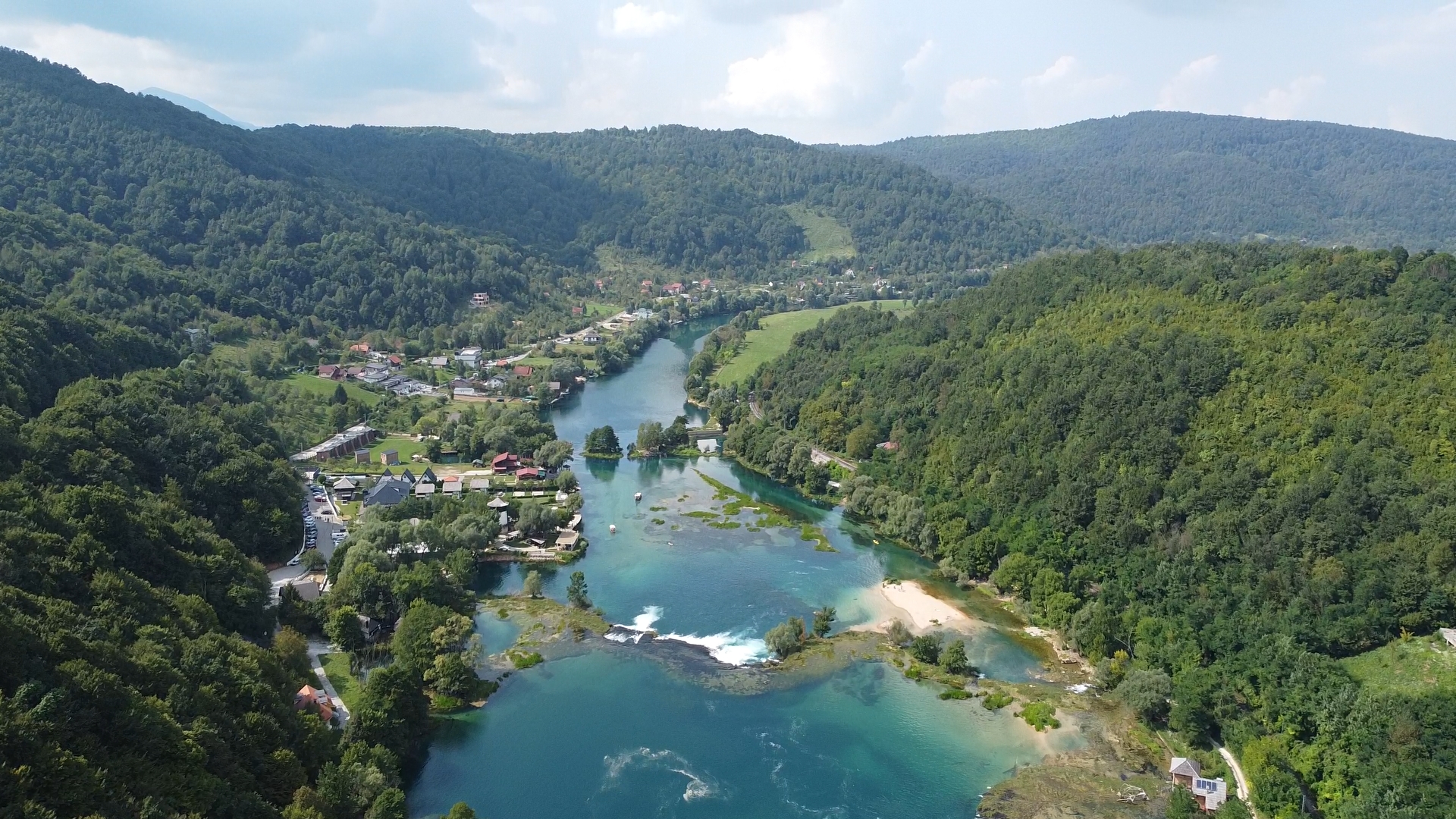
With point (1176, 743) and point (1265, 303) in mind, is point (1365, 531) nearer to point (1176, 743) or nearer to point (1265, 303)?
point (1176, 743)

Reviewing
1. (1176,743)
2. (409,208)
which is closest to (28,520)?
(1176,743)

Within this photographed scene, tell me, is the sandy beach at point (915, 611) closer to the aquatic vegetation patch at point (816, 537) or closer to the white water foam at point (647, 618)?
the aquatic vegetation patch at point (816, 537)

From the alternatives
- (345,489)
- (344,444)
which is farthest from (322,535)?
(344,444)

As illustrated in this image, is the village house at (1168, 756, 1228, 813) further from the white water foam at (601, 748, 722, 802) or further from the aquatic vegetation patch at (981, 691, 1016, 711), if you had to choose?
the white water foam at (601, 748, 722, 802)

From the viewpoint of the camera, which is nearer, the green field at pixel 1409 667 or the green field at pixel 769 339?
the green field at pixel 1409 667

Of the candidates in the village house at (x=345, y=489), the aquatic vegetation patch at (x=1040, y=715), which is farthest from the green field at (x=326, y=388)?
the aquatic vegetation patch at (x=1040, y=715)

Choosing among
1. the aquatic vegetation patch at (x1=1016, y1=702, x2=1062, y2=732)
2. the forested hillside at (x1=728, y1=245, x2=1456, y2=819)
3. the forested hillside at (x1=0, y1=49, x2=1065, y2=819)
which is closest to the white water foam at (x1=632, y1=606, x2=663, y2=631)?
the forested hillside at (x1=0, y1=49, x2=1065, y2=819)
